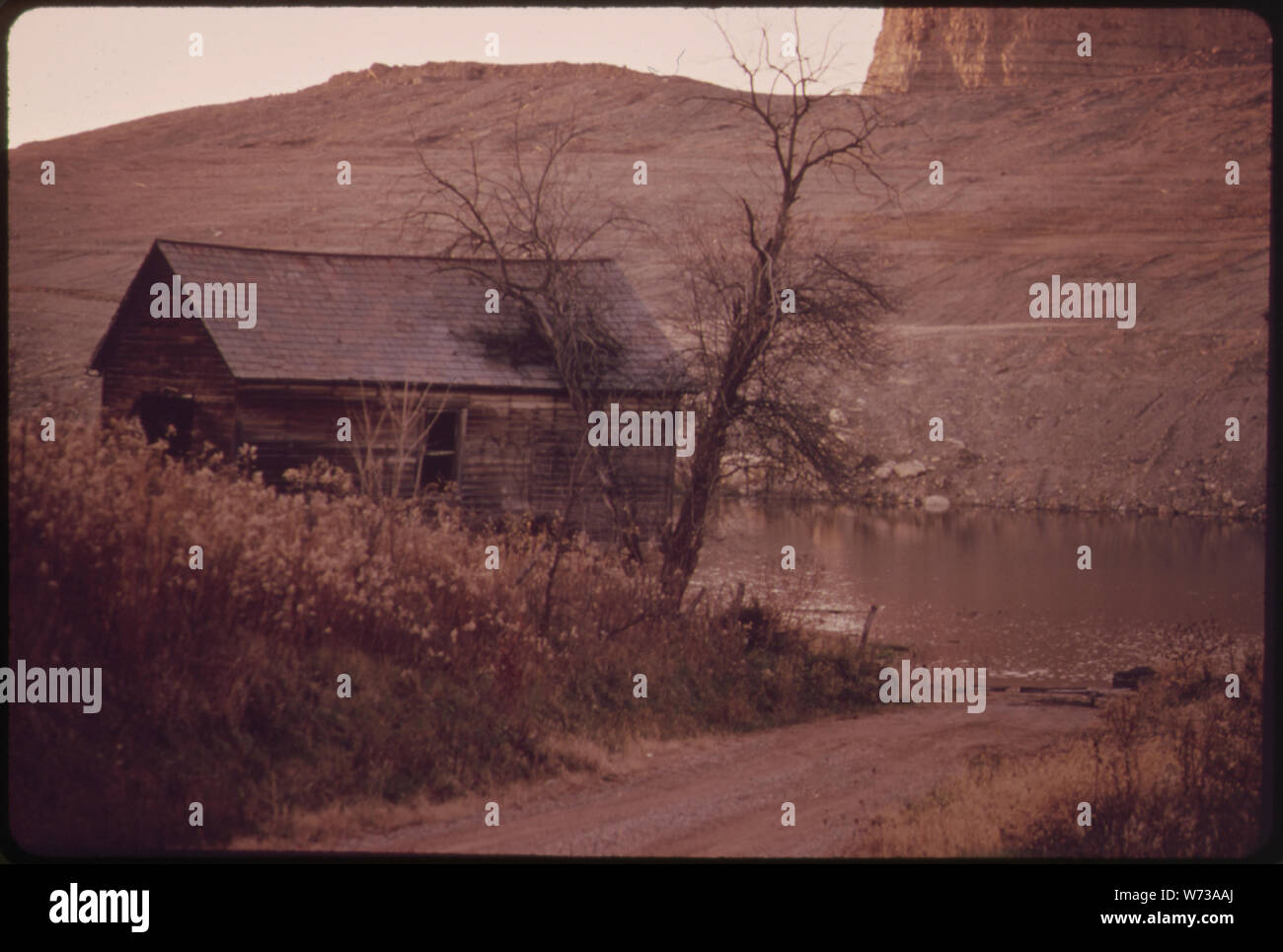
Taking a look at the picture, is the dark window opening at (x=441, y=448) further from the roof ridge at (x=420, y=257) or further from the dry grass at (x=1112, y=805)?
the dry grass at (x=1112, y=805)

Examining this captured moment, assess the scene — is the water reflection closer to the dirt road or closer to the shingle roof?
the dirt road

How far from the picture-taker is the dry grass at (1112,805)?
781cm

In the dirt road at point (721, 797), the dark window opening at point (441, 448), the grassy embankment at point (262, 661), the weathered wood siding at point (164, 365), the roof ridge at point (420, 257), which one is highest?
the roof ridge at point (420, 257)

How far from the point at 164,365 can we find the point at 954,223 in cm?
4911

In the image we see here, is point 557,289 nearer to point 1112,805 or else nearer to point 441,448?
point 441,448

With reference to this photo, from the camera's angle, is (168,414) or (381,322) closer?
(381,322)

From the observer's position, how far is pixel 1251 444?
119ft

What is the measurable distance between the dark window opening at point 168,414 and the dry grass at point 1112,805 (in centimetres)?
1353

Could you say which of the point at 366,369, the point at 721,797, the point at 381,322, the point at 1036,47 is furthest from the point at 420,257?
the point at 1036,47

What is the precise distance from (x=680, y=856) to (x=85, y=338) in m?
27.5

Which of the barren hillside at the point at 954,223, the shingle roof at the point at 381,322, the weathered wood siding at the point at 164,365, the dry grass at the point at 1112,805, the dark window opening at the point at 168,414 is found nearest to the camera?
the dry grass at the point at 1112,805

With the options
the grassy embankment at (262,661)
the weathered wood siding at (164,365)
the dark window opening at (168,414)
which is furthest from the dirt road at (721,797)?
the dark window opening at (168,414)

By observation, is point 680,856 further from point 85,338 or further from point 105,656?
point 85,338

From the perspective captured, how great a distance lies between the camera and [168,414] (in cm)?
1867
